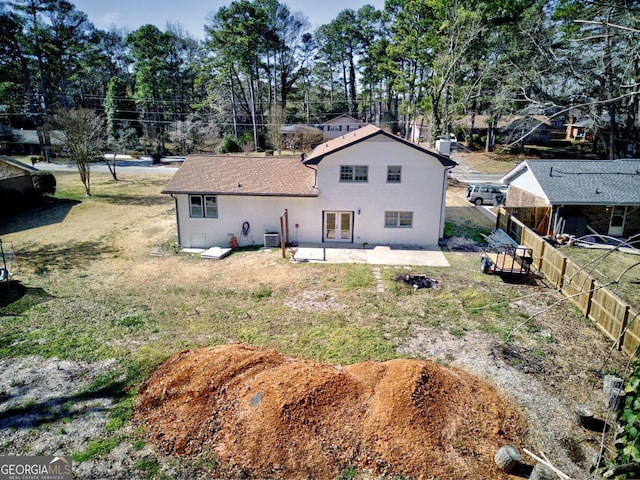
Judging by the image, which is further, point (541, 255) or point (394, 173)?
point (394, 173)

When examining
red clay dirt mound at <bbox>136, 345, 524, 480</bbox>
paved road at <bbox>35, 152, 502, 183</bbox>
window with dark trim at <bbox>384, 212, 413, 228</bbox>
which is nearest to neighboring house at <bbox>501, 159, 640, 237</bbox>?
window with dark trim at <bbox>384, 212, 413, 228</bbox>

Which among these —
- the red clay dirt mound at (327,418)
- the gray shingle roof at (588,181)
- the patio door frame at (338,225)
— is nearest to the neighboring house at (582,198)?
the gray shingle roof at (588,181)

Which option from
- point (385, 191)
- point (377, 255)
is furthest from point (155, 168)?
point (377, 255)

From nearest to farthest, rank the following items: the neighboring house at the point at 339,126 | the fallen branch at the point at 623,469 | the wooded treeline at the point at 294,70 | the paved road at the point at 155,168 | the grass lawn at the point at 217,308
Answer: the fallen branch at the point at 623,469 → the grass lawn at the point at 217,308 → the wooded treeline at the point at 294,70 → the paved road at the point at 155,168 → the neighboring house at the point at 339,126

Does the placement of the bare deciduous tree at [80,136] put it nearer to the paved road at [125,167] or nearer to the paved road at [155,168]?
the paved road at [125,167]

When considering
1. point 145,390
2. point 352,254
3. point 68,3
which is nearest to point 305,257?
point 352,254

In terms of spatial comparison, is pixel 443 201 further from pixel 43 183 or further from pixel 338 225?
pixel 43 183

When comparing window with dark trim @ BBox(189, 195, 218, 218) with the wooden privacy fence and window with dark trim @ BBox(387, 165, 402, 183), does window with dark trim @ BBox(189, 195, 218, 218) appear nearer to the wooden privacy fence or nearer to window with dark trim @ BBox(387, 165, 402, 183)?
window with dark trim @ BBox(387, 165, 402, 183)
